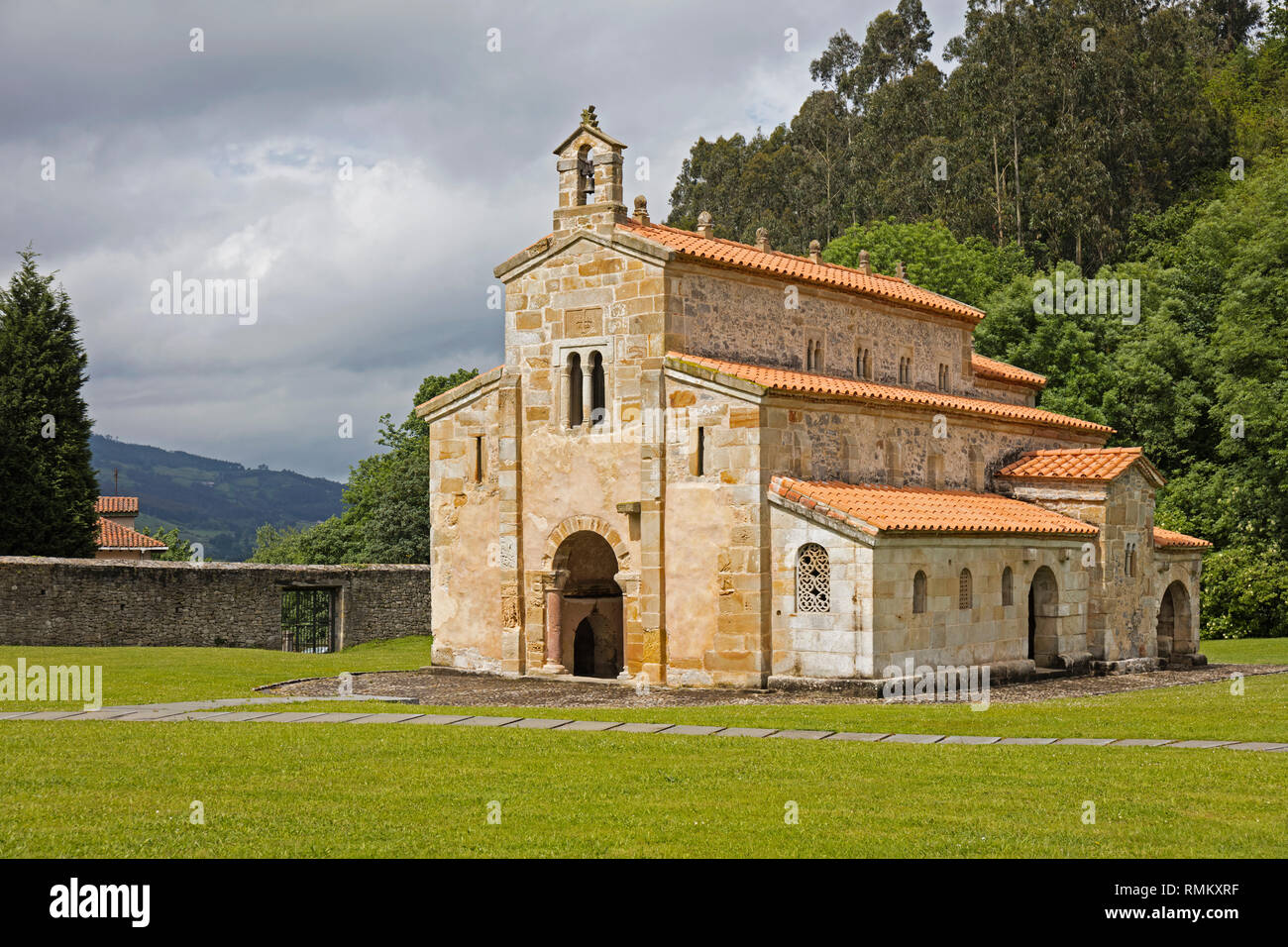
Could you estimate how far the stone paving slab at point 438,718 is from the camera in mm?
19516

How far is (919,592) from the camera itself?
90.6 ft

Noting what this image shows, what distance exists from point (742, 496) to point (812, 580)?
2.17 metres

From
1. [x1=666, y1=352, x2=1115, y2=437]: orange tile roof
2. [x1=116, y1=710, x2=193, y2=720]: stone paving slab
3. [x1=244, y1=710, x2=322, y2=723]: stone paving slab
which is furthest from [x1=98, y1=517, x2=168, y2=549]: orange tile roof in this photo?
[x1=244, y1=710, x2=322, y2=723]: stone paving slab

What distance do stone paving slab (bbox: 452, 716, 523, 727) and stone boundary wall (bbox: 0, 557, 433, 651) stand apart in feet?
71.3

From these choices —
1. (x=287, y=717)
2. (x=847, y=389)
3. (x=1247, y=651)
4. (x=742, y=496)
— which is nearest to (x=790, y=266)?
(x=847, y=389)

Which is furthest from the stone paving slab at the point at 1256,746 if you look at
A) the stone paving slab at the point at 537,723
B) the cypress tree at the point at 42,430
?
the cypress tree at the point at 42,430

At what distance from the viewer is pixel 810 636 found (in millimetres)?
26969

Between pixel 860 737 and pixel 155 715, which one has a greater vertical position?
pixel 155 715

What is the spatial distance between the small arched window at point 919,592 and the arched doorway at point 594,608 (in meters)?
7.39

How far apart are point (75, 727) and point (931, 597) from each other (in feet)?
53.9

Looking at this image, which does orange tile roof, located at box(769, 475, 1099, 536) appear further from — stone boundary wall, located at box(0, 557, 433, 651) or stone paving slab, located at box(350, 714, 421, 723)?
stone boundary wall, located at box(0, 557, 433, 651)

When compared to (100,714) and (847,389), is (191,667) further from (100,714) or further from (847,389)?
(847,389)

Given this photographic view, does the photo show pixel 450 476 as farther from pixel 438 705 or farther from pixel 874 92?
pixel 874 92
